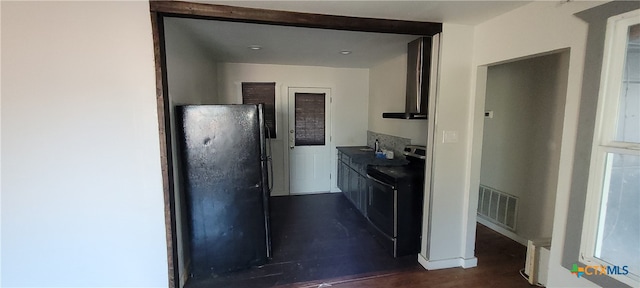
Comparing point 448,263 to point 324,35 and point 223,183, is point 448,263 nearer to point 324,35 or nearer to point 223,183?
point 223,183

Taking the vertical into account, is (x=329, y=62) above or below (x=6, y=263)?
above

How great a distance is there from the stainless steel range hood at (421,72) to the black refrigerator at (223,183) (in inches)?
60.3

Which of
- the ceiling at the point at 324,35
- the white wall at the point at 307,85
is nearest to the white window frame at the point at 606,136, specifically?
the ceiling at the point at 324,35

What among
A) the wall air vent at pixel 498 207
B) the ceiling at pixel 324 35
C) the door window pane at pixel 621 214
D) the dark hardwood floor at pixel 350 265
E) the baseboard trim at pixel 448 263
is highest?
the ceiling at pixel 324 35

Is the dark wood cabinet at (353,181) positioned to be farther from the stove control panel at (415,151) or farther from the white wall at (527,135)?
the white wall at (527,135)

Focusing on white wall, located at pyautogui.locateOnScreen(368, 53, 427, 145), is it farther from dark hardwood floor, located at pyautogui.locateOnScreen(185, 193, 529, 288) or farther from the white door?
dark hardwood floor, located at pyautogui.locateOnScreen(185, 193, 529, 288)

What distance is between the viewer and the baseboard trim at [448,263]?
254 centimetres

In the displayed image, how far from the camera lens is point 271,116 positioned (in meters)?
4.57

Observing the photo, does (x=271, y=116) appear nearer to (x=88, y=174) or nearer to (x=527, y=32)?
(x=88, y=174)

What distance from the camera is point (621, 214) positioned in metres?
1.44

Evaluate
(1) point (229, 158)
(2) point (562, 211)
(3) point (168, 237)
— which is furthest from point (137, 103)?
(2) point (562, 211)

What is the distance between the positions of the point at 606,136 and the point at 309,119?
3753 mm

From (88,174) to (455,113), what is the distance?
9.46 feet

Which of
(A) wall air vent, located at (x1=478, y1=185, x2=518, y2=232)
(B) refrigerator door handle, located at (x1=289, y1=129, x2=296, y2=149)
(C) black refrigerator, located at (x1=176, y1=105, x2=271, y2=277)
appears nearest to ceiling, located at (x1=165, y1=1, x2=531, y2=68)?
(C) black refrigerator, located at (x1=176, y1=105, x2=271, y2=277)
